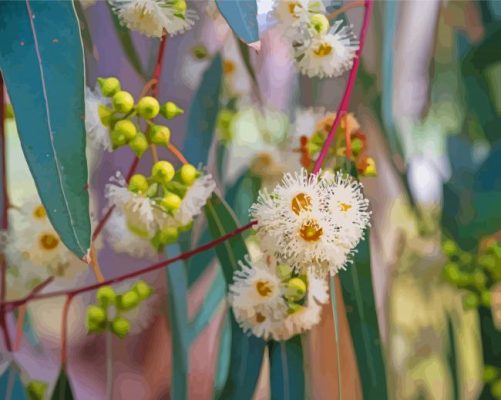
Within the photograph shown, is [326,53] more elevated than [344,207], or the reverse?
[326,53]

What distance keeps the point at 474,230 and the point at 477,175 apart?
0.09 metres

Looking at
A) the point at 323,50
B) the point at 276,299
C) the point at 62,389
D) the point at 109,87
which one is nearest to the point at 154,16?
the point at 109,87

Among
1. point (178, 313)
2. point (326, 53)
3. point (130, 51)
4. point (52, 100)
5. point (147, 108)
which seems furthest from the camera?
point (130, 51)

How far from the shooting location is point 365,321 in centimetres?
71

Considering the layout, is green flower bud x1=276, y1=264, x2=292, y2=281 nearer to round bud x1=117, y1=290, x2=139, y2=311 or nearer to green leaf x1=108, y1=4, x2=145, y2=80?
round bud x1=117, y1=290, x2=139, y2=311

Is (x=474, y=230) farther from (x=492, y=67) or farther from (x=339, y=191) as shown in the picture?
(x=339, y=191)

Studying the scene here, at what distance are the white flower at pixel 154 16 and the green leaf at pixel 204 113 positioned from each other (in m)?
0.26

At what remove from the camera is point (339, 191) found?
0.58m

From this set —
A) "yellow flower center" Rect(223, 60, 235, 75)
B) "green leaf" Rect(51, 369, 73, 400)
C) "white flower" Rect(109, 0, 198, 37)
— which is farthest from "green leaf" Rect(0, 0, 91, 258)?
"yellow flower center" Rect(223, 60, 235, 75)

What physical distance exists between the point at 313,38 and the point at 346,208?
206 millimetres

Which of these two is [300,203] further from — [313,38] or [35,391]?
[35,391]

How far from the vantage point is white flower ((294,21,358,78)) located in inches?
27.0

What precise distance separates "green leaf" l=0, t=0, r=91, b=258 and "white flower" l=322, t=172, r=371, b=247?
21 centimetres

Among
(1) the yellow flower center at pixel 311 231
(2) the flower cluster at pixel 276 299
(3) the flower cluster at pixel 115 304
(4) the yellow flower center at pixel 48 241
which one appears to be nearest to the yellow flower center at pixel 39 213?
(4) the yellow flower center at pixel 48 241
